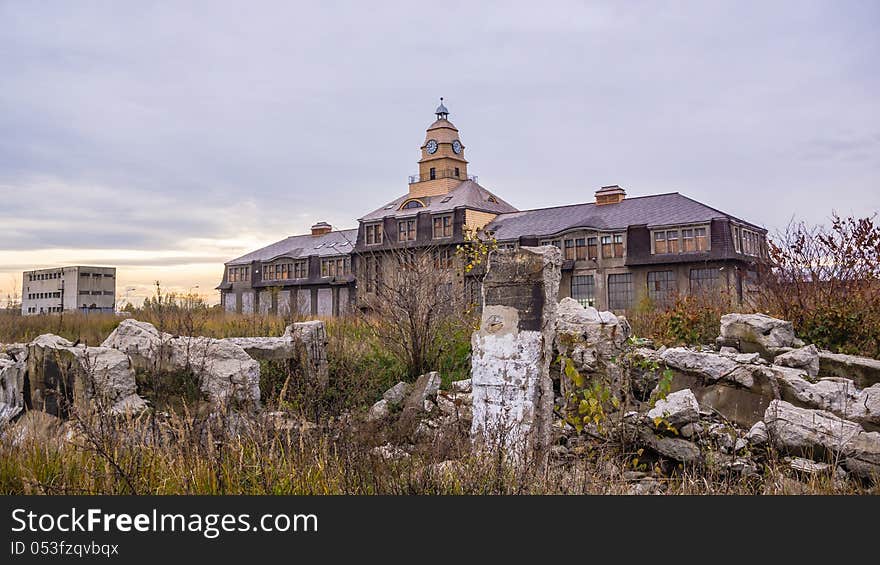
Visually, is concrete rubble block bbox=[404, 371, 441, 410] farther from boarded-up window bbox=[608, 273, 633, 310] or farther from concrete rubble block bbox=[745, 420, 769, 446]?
boarded-up window bbox=[608, 273, 633, 310]

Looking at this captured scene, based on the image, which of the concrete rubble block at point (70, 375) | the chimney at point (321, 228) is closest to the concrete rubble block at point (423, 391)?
the concrete rubble block at point (70, 375)

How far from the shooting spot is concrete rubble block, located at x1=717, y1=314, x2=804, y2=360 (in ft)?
37.8

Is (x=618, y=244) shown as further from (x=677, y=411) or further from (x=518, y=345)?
(x=518, y=345)

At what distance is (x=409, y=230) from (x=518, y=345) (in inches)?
1410

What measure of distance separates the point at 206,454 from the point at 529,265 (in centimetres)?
383

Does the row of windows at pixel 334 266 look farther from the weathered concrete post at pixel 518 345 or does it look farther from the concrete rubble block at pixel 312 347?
the weathered concrete post at pixel 518 345

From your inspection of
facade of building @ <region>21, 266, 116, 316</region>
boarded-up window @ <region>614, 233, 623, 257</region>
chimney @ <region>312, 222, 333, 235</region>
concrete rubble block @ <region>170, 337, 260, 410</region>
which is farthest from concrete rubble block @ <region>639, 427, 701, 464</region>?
chimney @ <region>312, 222, 333, 235</region>

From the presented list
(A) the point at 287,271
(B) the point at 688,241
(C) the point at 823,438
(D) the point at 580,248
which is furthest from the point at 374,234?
(C) the point at 823,438

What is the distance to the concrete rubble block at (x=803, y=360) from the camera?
34.3 ft

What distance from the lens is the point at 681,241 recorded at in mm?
35000

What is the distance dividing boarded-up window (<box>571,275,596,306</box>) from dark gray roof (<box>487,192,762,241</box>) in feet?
8.78

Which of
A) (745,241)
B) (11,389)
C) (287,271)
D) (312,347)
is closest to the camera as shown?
(11,389)

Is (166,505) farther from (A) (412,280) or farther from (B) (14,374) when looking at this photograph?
(A) (412,280)

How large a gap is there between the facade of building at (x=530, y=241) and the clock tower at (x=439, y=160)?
74 millimetres
